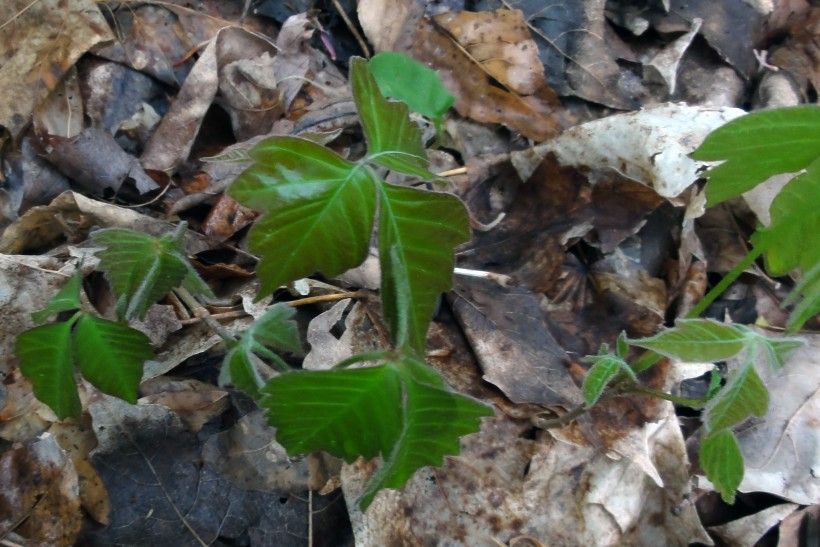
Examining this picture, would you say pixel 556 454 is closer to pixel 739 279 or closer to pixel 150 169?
pixel 739 279

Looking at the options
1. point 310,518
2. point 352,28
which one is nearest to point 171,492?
point 310,518

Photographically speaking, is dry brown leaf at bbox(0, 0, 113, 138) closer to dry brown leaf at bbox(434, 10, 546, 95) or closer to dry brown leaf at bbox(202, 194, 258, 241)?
dry brown leaf at bbox(202, 194, 258, 241)

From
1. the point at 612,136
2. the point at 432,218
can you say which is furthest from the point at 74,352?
the point at 612,136

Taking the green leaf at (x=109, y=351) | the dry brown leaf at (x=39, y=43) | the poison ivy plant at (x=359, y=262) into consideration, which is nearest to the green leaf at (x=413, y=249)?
the poison ivy plant at (x=359, y=262)

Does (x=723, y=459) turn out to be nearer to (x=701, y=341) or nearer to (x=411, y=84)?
(x=701, y=341)

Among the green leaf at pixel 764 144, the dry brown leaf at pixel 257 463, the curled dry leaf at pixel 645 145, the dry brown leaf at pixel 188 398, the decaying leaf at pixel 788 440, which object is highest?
the green leaf at pixel 764 144

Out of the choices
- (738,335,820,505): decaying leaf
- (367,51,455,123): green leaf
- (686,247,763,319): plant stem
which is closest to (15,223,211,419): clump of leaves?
(367,51,455,123): green leaf

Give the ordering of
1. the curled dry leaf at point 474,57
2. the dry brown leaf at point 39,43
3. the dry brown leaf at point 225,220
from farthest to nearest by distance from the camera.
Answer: the curled dry leaf at point 474,57
the dry brown leaf at point 39,43
the dry brown leaf at point 225,220

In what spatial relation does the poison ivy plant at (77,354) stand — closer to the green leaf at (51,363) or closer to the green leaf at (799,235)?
the green leaf at (51,363)
